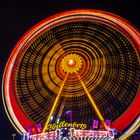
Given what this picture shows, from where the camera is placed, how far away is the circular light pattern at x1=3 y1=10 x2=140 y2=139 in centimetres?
1331

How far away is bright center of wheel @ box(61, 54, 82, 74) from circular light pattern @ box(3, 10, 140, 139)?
4cm

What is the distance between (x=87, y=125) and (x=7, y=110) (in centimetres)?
282

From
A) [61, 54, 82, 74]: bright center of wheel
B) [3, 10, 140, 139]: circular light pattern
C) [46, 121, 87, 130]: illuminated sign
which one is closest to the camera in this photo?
[3, 10, 140, 139]: circular light pattern

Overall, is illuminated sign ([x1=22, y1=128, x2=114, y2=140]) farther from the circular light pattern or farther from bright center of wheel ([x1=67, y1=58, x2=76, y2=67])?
bright center of wheel ([x1=67, y1=58, x2=76, y2=67])

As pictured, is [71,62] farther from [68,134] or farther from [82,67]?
[68,134]

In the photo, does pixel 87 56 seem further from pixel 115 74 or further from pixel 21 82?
pixel 21 82

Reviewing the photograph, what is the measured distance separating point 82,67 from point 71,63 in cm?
43

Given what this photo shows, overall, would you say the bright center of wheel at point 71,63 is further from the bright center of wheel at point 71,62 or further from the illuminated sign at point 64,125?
the illuminated sign at point 64,125

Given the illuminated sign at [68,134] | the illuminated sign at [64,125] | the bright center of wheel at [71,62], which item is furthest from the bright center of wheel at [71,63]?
the illuminated sign at [68,134]

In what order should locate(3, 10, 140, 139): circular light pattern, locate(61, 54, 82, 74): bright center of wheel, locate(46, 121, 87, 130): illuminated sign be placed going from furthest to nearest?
locate(61, 54, 82, 74): bright center of wheel, locate(46, 121, 87, 130): illuminated sign, locate(3, 10, 140, 139): circular light pattern

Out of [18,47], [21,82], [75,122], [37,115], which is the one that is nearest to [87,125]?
[75,122]

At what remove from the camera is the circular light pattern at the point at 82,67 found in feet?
43.7

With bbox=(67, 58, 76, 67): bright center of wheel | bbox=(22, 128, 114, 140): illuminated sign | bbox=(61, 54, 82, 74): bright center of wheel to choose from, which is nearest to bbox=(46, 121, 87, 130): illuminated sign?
bbox=(22, 128, 114, 140): illuminated sign

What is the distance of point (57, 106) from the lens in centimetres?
1397
